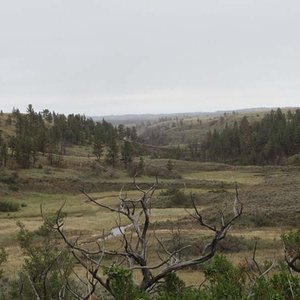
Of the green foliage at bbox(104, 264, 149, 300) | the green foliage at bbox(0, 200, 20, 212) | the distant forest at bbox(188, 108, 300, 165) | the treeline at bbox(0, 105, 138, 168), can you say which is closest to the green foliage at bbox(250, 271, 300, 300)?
the green foliage at bbox(104, 264, 149, 300)

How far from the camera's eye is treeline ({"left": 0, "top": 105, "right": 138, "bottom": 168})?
90562 mm

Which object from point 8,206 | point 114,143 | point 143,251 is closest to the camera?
point 143,251

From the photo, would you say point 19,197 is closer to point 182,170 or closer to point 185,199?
point 185,199

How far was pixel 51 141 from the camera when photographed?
107062 mm

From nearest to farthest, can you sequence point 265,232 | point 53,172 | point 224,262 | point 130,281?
point 130,281
point 224,262
point 265,232
point 53,172

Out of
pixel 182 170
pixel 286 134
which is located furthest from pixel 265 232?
pixel 286 134

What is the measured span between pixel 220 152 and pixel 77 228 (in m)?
97.9

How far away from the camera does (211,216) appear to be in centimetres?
4972

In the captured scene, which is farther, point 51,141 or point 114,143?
point 51,141

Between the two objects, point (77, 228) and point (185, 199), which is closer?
point (77, 228)

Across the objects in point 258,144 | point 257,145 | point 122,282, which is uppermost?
point 122,282

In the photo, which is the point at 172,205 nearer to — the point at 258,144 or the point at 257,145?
the point at 257,145

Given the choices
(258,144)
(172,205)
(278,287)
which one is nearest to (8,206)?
(172,205)

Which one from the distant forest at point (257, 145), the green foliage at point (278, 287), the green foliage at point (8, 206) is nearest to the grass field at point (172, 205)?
the green foliage at point (8, 206)
